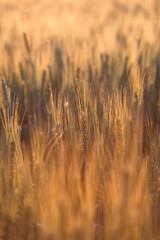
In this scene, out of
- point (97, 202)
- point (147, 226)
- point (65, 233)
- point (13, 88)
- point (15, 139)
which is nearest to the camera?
point (65, 233)

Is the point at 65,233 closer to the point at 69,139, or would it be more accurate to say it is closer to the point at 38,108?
the point at 69,139

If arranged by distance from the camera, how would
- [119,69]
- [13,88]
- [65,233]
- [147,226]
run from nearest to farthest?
[65,233]
[147,226]
[13,88]
[119,69]

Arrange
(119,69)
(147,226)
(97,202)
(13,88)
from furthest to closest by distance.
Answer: (119,69) → (13,88) → (97,202) → (147,226)

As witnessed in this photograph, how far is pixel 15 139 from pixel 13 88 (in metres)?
0.72

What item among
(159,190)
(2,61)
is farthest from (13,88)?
(159,190)

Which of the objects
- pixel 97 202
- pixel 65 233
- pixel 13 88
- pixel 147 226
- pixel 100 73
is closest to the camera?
pixel 65 233

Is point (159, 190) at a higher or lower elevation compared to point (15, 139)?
lower

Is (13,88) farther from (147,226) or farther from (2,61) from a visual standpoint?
(147,226)

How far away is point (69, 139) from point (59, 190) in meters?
0.33

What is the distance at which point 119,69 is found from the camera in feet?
5.64

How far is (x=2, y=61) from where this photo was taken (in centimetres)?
179

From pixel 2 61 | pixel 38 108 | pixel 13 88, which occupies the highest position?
pixel 2 61

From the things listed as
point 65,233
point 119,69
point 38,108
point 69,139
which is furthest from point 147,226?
point 119,69

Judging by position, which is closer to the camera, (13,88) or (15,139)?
(15,139)
